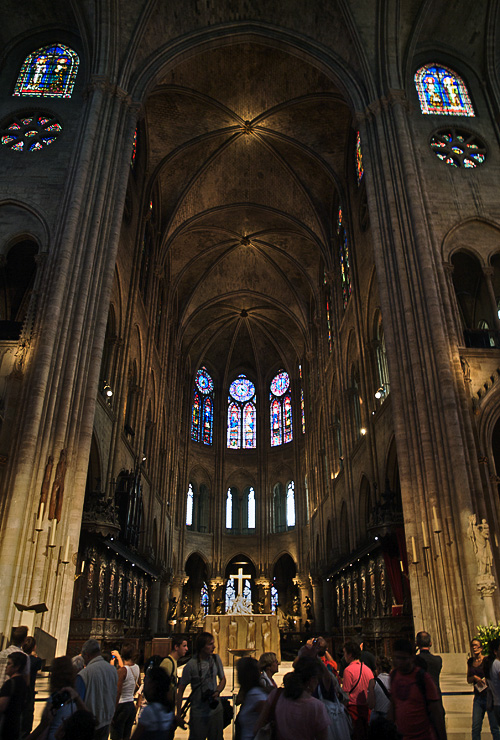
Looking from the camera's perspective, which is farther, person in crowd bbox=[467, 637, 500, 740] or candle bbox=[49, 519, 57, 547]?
candle bbox=[49, 519, 57, 547]

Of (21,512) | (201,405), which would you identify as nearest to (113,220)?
(21,512)

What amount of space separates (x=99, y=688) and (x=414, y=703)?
258 cm

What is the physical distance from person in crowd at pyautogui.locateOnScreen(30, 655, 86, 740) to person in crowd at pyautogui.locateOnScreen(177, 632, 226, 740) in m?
0.97

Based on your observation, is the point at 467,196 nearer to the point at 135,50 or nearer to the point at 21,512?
the point at 135,50

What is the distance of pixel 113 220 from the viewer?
55.1 ft

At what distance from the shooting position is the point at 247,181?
96.2 feet

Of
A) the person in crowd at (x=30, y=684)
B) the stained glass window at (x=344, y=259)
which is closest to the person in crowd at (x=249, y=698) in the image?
the person in crowd at (x=30, y=684)

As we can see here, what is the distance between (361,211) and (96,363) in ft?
45.3

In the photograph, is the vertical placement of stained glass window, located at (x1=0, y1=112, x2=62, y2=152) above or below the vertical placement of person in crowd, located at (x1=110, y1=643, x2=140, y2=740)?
above

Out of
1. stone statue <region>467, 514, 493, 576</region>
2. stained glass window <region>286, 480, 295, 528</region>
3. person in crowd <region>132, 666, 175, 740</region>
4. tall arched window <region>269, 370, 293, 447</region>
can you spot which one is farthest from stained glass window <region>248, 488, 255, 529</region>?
person in crowd <region>132, 666, 175, 740</region>

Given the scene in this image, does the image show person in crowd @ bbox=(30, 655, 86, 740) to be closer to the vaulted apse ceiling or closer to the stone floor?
the stone floor

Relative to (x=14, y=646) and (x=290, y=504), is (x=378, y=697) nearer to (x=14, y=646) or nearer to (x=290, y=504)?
(x=14, y=646)

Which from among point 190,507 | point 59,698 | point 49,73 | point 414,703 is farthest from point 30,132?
point 190,507

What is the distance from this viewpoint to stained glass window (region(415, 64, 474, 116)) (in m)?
20.7
